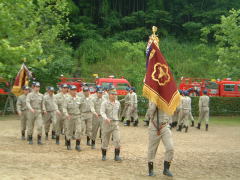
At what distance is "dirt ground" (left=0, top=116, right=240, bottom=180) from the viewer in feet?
33.3

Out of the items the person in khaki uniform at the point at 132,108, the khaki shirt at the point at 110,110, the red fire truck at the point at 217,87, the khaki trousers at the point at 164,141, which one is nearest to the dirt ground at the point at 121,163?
the khaki trousers at the point at 164,141

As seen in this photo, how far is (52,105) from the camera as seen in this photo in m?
16.8

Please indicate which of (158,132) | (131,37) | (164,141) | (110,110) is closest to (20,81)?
(110,110)

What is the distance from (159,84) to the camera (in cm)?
1034

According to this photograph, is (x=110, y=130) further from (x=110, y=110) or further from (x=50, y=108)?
(x=50, y=108)

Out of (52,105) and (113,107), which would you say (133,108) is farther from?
(113,107)

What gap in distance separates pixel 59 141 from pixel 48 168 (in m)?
5.56

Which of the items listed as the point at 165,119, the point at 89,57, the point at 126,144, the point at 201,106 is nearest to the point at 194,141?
the point at 126,144

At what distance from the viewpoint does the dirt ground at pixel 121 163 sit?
33.3ft

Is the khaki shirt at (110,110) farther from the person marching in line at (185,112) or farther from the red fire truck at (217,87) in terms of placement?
the red fire truck at (217,87)

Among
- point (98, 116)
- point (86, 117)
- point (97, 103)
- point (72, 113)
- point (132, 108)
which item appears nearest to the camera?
point (72, 113)

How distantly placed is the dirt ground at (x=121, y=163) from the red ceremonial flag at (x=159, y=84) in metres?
1.80

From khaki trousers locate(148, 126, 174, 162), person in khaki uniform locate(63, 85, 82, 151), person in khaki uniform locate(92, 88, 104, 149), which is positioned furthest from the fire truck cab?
khaki trousers locate(148, 126, 174, 162)

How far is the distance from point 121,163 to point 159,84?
283 centimetres
